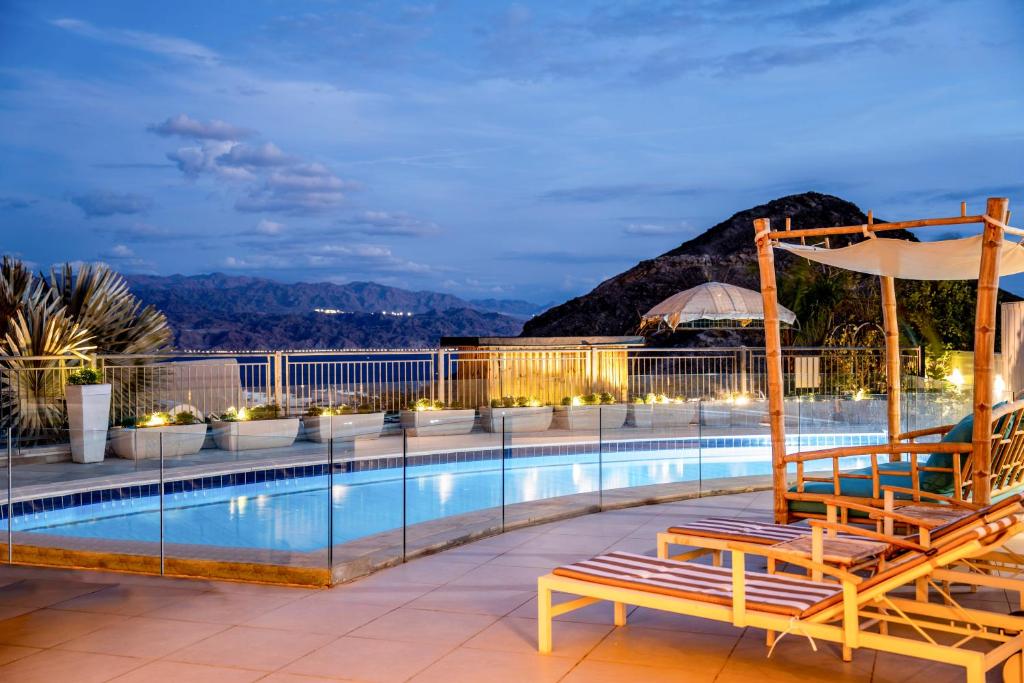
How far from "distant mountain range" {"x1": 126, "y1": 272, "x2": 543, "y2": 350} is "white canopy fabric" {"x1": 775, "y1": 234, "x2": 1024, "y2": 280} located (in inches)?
1358

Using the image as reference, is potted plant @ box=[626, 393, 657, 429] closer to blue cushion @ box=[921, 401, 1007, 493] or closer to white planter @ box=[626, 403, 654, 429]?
white planter @ box=[626, 403, 654, 429]

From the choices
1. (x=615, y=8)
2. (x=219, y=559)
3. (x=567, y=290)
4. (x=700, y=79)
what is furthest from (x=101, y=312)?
(x=567, y=290)

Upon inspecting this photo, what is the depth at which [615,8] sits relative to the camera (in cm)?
3272

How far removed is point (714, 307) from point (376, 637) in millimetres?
11199

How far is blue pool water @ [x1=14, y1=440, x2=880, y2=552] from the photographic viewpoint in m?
5.51

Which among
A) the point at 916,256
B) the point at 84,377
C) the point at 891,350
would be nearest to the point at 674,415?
the point at 891,350

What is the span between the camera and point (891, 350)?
741 cm

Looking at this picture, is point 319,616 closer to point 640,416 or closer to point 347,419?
point 640,416

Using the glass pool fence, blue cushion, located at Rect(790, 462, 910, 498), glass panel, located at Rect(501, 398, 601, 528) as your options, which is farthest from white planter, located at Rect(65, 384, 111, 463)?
blue cushion, located at Rect(790, 462, 910, 498)

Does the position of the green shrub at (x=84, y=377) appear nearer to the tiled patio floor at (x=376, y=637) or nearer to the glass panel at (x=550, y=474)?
the glass panel at (x=550, y=474)

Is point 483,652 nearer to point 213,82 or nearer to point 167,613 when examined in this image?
point 167,613

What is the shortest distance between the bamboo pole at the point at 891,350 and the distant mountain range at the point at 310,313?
34058 millimetres

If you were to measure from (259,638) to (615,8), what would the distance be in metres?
31.3

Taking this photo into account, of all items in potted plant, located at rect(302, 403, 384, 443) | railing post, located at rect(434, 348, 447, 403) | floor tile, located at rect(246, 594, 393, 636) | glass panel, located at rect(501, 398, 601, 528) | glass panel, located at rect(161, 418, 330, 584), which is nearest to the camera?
floor tile, located at rect(246, 594, 393, 636)
